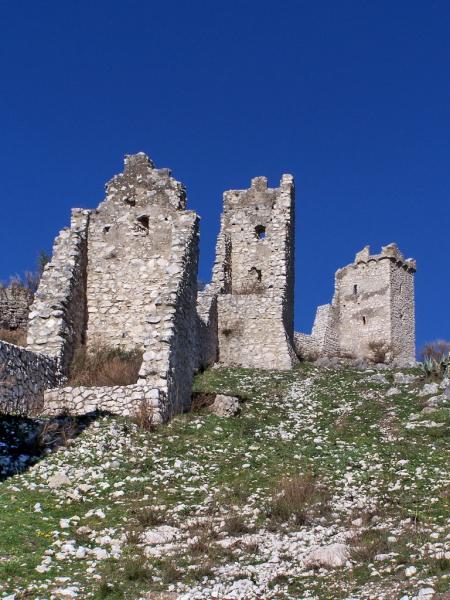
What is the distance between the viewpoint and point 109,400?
1502 cm

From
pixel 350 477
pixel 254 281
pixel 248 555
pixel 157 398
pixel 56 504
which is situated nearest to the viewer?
pixel 248 555

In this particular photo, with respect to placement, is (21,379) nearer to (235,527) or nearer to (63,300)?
(63,300)

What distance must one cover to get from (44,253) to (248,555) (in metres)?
21.5

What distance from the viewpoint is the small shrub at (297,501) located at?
409 inches

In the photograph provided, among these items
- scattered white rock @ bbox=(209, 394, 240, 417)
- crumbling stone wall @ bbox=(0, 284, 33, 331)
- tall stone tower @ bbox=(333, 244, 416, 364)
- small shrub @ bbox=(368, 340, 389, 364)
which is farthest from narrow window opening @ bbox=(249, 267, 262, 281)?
scattered white rock @ bbox=(209, 394, 240, 417)

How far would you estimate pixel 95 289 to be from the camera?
778 inches

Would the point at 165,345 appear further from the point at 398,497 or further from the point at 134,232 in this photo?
the point at 398,497

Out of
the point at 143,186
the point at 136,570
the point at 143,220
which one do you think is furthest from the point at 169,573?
the point at 143,186

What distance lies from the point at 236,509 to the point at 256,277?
18.0 metres

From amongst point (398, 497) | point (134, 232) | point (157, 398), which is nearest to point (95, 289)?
point (134, 232)

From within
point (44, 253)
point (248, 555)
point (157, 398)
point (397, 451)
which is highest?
point (44, 253)

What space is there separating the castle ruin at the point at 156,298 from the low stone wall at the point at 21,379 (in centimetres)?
3

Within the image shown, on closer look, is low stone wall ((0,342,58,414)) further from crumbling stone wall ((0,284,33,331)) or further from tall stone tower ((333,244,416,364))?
tall stone tower ((333,244,416,364))

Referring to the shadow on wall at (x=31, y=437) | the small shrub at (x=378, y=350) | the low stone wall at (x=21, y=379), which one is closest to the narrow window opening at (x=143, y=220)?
the low stone wall at (x=21, y=379)
